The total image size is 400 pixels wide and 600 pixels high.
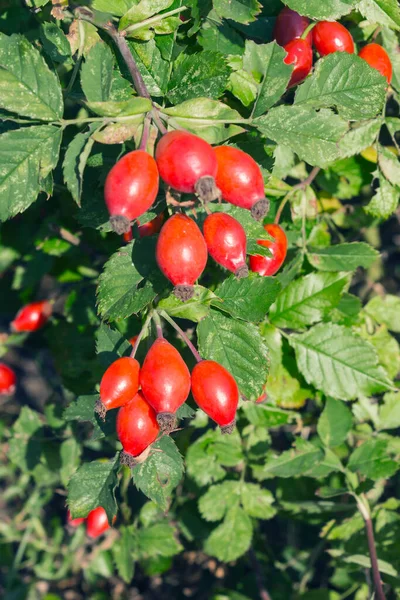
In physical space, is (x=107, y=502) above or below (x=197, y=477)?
above

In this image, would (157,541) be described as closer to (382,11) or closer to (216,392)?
(216,392)

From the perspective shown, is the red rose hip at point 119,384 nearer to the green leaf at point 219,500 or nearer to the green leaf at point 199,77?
the green leaf at point 199,77

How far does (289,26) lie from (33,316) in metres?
1.97

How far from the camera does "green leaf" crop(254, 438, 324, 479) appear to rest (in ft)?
8.04

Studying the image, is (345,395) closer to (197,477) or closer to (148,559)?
(197,477)

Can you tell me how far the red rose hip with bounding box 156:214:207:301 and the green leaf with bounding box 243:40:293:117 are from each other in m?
0.50

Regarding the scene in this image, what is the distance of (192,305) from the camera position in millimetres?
1740

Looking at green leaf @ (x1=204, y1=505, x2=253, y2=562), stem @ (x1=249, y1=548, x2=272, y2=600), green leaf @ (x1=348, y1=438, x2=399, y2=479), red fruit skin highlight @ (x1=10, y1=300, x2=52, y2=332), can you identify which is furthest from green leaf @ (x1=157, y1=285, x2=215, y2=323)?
stem @ (x1=249, y1=548, x2=272, y2=600)

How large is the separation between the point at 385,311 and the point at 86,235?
1523 millimetres

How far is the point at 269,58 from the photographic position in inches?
70.5

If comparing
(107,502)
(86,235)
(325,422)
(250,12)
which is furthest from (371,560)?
(250,12)

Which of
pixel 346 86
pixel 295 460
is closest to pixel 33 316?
pixel 295 460

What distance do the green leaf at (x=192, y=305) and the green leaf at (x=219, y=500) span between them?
125 cm

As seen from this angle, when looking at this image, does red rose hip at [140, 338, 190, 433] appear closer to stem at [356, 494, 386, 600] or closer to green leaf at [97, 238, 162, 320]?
green leaf at [97, 238, 162, 320]
